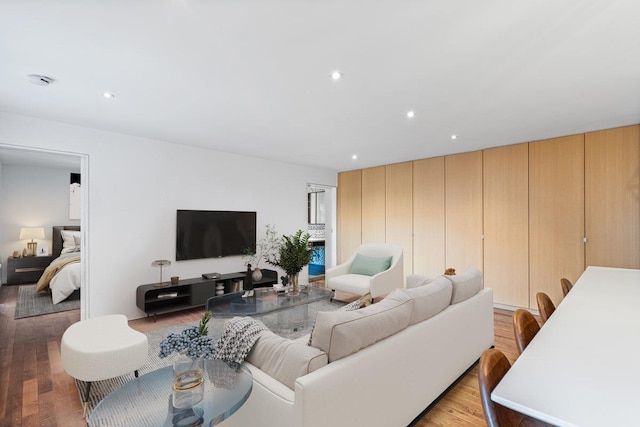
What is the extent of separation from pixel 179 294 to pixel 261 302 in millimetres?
1462

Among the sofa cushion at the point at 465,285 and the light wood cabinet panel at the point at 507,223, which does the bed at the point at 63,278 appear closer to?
the sofa cushion at the point at 465,285

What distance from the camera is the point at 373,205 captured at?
616 centimetres

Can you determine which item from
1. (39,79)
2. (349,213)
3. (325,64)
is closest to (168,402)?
(325,64)

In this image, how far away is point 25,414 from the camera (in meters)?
2.07

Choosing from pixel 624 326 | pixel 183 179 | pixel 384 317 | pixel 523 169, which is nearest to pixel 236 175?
pixel 183 179

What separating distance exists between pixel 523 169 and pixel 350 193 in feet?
10.7

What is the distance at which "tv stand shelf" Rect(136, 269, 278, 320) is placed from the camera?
3860mm

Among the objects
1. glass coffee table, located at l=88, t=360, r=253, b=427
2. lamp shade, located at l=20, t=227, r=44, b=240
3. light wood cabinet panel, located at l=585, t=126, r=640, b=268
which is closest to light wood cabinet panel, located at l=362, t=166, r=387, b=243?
light wood cabinet panel, located at l=585, t=126, r=640, b=268

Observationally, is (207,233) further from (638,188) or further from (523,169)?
(638,188)

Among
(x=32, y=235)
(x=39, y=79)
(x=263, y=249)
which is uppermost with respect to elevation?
(x=39, y=79)

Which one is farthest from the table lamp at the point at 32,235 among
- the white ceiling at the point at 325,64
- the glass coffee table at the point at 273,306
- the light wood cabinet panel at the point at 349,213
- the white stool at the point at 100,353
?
the light wood cabinet panel at the point at 349,213

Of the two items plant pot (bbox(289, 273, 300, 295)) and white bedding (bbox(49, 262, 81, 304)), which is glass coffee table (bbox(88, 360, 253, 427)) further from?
white bedding (bbox(49, 262, 81, 304))

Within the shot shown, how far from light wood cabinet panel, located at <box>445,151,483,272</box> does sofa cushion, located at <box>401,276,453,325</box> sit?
2741 mm

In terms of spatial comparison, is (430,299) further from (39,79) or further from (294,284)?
(39,79)
